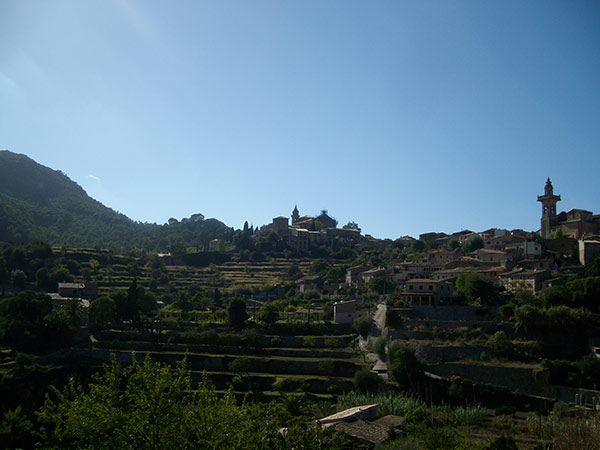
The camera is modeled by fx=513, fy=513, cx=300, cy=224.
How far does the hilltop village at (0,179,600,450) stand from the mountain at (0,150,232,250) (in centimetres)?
4574

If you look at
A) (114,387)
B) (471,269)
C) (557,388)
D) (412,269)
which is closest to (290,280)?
(412,269)

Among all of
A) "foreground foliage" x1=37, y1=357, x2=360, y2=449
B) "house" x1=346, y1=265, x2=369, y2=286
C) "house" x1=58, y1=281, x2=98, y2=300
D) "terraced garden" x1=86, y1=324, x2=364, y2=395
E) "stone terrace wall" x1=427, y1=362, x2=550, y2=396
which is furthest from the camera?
"house" x1=346, y1=265, x2=369, y2=286

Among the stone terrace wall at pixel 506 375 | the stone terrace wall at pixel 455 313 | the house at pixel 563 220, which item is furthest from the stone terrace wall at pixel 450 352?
the house at pixel 563 220

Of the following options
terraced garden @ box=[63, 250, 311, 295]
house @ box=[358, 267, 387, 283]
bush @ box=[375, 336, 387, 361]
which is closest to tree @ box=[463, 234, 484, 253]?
house @ box=[358, 267, 387, 283]

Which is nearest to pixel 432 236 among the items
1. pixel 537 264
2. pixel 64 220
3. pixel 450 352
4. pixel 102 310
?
pixel 537 264

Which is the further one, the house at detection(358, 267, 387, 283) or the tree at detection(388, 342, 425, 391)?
the house at detection(358, 267, 387, 283)

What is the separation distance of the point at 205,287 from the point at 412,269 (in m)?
29.5

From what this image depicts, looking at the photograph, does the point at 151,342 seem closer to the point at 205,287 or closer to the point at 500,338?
the point at 205,287

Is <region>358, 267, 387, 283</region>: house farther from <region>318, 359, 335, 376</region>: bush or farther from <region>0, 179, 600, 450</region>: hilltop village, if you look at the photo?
<region>318, 359, 335, 376</region>: bush

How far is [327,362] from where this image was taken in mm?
41156

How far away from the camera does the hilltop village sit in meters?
24.2

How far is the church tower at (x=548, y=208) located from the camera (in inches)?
2454

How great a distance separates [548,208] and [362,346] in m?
33.4

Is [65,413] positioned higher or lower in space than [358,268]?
lower
